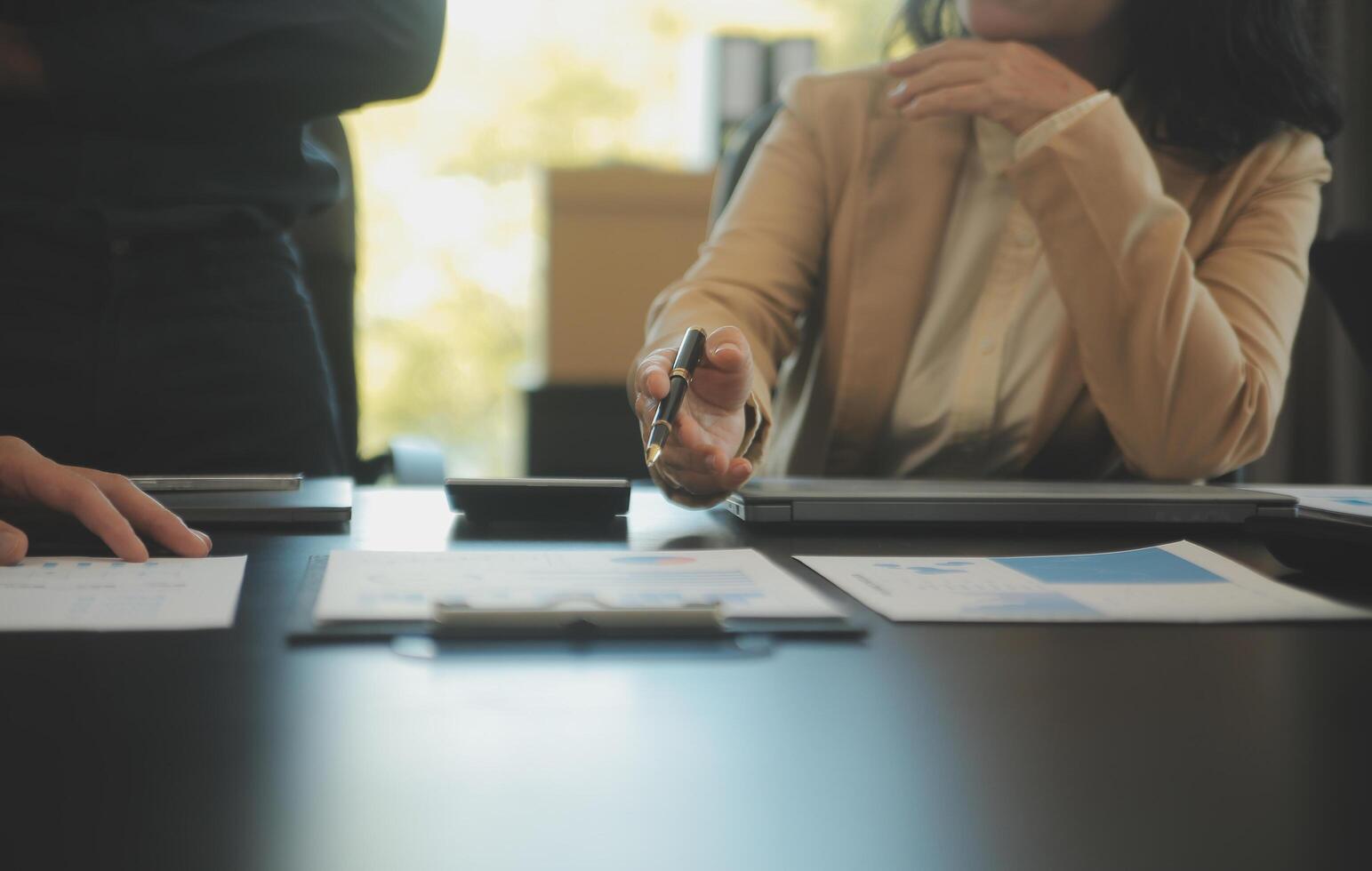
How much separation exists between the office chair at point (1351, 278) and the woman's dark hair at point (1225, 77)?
0.16 meters

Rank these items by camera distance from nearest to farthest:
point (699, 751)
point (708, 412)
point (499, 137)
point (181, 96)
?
point (699, 751)
point (708, 412)
point (181, 96)
point (499, 137)

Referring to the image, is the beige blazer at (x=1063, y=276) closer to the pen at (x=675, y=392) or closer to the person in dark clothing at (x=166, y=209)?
the pen at (x=675, y=392)

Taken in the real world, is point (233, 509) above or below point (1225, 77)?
below

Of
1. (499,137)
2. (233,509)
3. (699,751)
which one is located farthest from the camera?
(499,137)

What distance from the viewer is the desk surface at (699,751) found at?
264 millimetres

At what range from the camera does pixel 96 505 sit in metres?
0.58

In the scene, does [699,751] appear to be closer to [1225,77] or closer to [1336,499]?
[1336,499]

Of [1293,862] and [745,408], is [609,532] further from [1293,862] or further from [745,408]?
[1293,862]

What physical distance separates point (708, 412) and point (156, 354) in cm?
54

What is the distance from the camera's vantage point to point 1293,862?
0.86 ft

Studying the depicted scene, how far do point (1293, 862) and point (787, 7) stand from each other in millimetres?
3278

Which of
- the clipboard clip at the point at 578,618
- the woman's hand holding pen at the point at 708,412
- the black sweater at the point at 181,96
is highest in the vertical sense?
the black sweater at the point at 181,96

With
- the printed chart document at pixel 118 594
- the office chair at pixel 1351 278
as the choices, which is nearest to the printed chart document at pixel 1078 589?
the printed chart document at pixel 118 594

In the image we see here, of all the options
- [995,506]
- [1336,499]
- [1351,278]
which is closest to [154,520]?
[995,506]
